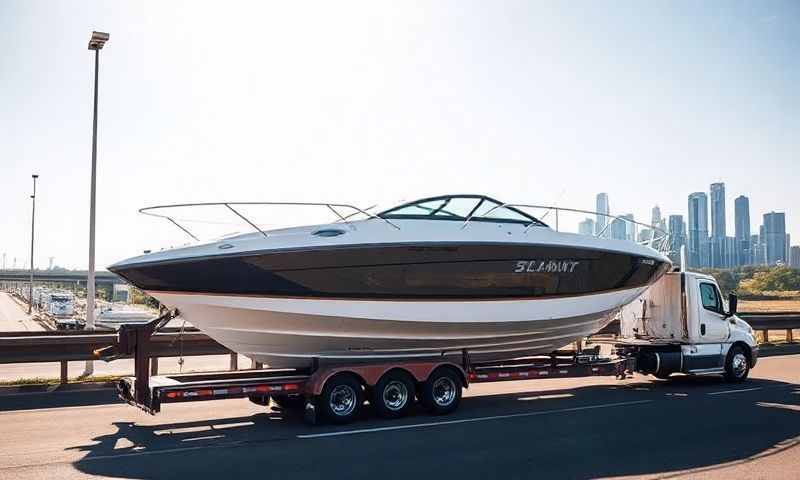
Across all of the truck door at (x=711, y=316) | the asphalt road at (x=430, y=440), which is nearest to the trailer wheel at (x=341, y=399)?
the asphalt road at (x=430, y=440)

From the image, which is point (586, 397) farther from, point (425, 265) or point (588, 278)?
point (425, 265)

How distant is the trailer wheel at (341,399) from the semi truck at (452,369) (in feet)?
0.04

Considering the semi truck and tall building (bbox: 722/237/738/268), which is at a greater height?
tall building (bbox: 722/237/738/268)

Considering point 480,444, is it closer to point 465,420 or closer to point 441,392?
point 465,420

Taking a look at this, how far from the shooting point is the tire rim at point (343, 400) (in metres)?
9.15

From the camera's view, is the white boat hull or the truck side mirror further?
the truck side mirror

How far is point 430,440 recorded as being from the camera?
26.5 feet

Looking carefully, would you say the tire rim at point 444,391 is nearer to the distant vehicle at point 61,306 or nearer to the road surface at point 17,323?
the road surface at point 17,323

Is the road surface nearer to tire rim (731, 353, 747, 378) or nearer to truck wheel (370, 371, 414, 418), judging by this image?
truck wheel (370, 371, 414, 418)

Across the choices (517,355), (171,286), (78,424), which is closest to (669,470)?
(517,355)

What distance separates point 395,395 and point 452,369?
1.00 m

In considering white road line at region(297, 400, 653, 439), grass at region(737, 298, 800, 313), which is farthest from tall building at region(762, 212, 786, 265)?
white road line at region(297, 400, 653, 439)

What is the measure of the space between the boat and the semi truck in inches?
14.3

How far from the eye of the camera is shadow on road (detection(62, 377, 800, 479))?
21.8 ft
